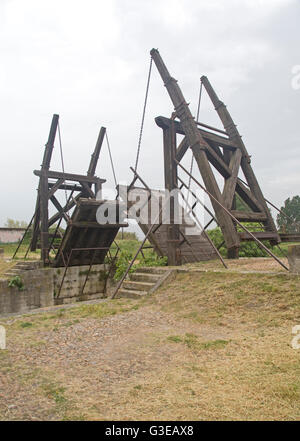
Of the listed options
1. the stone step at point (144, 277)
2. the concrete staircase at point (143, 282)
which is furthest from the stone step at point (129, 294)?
the stone step at point (144, 277)

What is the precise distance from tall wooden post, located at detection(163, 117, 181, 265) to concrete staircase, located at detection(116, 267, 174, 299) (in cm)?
108

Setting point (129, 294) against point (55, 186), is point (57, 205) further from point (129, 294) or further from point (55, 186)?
point (129, 294)

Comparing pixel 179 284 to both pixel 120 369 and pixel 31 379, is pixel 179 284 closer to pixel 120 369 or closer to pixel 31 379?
pixel 120 369

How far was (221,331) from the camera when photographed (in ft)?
15.5

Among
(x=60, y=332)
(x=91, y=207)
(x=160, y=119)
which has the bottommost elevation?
(x=60, y=332)

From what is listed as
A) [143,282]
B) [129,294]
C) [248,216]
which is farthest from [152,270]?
[248,216]

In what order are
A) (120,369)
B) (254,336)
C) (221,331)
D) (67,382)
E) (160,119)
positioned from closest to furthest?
(67,382), (120,369), (254,336), (221,331), (160,119)

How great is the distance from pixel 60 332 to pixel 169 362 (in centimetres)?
211

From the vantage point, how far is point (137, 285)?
307 inches

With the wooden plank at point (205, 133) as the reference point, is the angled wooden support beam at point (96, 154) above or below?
above

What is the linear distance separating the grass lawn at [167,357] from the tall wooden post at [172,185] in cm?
247

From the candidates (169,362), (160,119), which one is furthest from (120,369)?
(160,119)

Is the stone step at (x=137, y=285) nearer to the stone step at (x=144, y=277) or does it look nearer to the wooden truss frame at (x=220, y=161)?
the stone step at (x=144, y=277)

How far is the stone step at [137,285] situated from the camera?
7538 mm
